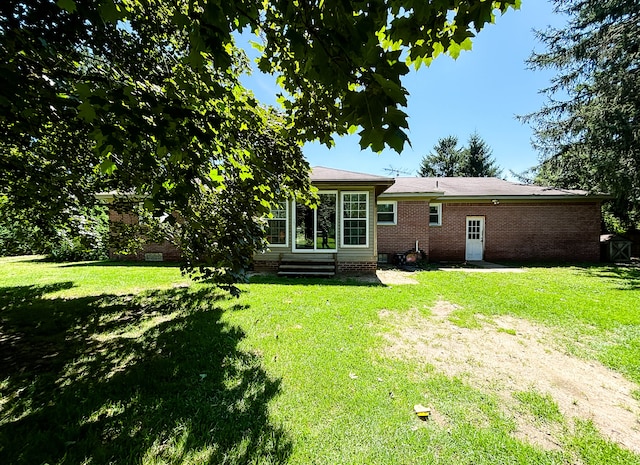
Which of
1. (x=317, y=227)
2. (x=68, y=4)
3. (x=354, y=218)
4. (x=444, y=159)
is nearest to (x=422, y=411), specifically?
(x=68, y=4)

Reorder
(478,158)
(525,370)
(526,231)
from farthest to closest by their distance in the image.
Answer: (478,158), (526,231), (525,370)

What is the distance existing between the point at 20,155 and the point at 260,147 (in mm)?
3711

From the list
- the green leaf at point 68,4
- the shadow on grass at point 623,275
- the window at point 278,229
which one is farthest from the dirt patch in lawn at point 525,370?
the window at point 278,229

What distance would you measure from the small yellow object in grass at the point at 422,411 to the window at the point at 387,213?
33.6 ft

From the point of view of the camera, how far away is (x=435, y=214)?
13945 millimetres

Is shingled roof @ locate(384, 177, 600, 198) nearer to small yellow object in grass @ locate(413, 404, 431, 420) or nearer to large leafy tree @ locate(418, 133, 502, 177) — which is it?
small yellow object in grass @ locate(413, 404, 431, 420)

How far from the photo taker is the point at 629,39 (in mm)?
12430

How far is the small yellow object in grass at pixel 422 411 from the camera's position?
2.58 meters

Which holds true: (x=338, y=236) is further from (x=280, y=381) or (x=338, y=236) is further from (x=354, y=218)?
(x=280, y=381)

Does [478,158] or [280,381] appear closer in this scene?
[280,381]

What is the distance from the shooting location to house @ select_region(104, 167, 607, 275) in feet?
33.2

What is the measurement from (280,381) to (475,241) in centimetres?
1360

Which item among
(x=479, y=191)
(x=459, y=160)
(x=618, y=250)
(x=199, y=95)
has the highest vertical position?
(x=459, y=160)

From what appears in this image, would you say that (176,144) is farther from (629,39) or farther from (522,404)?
(629,39)
